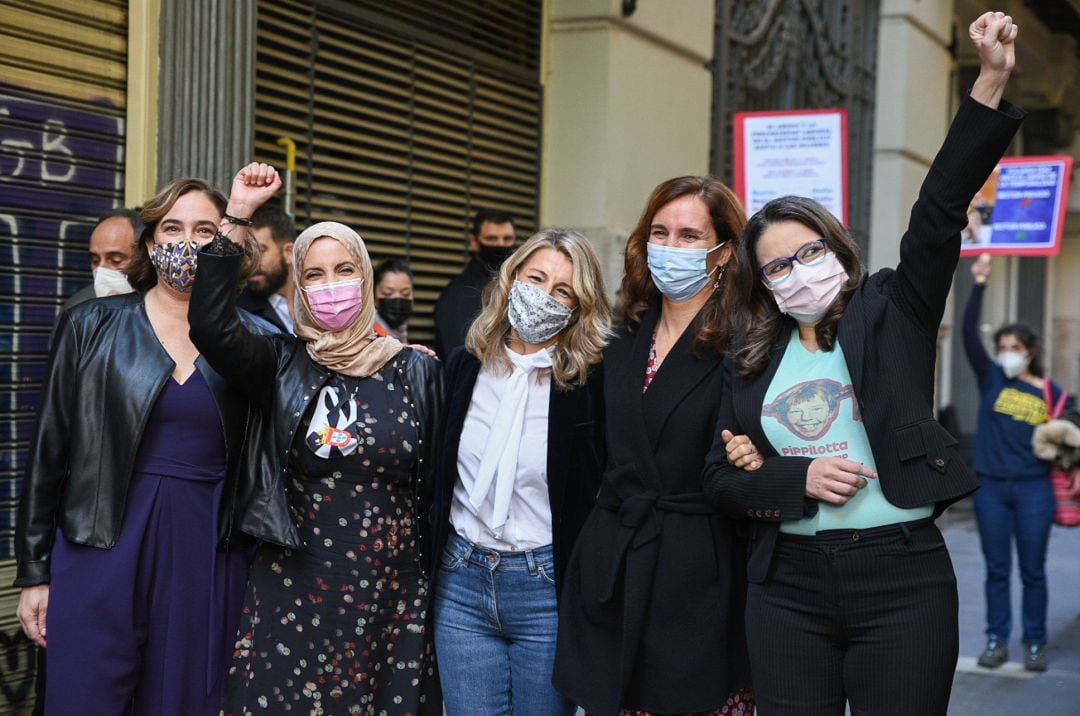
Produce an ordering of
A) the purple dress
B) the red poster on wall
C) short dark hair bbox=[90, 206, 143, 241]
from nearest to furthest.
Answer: the purple dress → short dark hair bbox=[90, 206, 143, 241] → the red poster on wall

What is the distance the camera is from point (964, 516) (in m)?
14.0

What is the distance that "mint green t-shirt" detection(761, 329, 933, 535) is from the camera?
126 inches

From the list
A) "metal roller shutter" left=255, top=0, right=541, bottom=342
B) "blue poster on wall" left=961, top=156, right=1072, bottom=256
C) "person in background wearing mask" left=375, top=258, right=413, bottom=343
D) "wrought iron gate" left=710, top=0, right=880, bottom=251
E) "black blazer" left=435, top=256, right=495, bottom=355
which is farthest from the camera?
"wrought iron gate" left=710, top=0, right=880, bottom=251

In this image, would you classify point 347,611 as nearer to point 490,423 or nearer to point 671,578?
point 490,423

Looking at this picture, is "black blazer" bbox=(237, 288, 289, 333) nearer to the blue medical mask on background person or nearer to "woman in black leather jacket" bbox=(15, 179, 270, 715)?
"woman in black leather jacket" bbox=(15, 179, 270, 715)

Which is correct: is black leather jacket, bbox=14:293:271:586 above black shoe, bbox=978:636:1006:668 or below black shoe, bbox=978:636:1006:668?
above

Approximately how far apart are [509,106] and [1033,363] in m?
3.56

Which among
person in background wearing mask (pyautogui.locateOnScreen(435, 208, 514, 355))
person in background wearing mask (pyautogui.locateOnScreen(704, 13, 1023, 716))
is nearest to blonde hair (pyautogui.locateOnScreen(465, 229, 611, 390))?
person in background wearing mask (pyautogui.locateOnScreen(704, 13, 1023, 716))

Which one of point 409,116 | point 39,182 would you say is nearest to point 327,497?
point 39,182

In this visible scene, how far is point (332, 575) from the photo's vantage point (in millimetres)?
3584

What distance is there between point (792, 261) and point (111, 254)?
2.62 meters

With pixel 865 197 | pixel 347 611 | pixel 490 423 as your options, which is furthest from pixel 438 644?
pixel 865 197

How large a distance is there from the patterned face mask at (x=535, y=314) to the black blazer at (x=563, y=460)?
5.9 inches

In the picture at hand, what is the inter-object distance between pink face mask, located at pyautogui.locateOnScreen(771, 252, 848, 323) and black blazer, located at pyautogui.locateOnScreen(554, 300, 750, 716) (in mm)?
318
